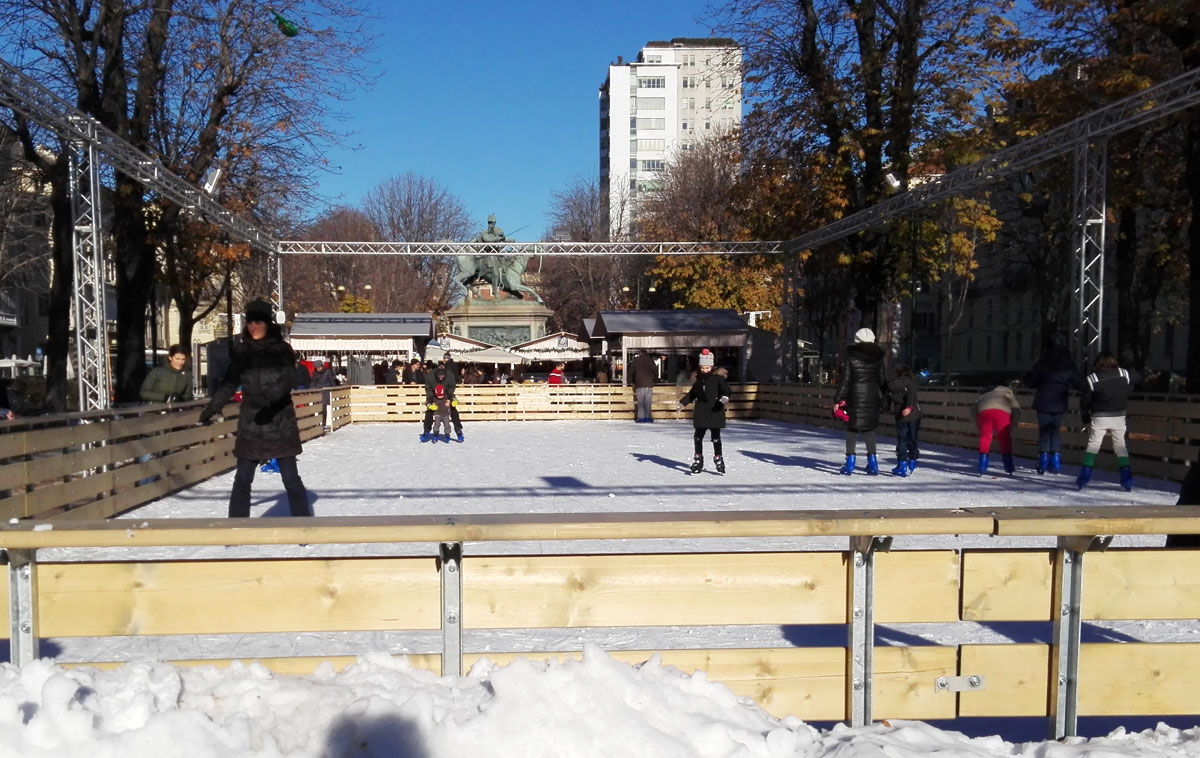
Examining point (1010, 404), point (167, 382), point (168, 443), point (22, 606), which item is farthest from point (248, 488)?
point (1010, 404)

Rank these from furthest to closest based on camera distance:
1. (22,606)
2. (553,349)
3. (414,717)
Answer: (553,349) → (22,606) → (414,717)

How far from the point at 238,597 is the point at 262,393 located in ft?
11.8

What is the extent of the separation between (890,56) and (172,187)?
630 inches

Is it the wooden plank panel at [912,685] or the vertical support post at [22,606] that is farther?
the wooden plank panel at [912,685]

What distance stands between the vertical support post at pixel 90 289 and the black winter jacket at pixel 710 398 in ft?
23.2

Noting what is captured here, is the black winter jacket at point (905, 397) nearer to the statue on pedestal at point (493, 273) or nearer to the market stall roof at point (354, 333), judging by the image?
the market stall roof at point (354, 333)

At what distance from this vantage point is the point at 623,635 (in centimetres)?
485

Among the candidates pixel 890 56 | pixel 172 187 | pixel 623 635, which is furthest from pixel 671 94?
pixel 623 635

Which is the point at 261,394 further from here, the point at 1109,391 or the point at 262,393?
the point at 1109,391

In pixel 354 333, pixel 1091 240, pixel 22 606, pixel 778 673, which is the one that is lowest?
pixel 778 673

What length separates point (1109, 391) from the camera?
10078mm

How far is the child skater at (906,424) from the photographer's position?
1189cm

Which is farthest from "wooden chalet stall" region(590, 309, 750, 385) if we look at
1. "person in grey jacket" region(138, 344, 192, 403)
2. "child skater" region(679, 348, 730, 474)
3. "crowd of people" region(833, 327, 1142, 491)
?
"person in grey jacket" region(138, 344, 192, 403)

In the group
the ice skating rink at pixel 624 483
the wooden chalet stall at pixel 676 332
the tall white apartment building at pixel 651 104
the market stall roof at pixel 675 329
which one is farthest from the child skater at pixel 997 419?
the tall white apartment building at pixel 651 104
